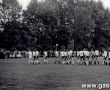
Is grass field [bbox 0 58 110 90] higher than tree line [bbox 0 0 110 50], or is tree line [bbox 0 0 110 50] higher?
tree line [bbox 0 0 110 50]

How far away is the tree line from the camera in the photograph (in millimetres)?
78625

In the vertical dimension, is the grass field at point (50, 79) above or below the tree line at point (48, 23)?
below

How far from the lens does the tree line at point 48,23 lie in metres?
78.6

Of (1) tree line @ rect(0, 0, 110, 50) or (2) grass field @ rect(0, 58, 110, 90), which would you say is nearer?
(2) grass field @ rect(0, 58, 110, 90)

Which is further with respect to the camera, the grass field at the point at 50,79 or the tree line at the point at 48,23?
the tree line at the point at 48,23

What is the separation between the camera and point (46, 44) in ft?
271

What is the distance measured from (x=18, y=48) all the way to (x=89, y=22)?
19.0 metres

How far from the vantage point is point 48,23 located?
3174 inches

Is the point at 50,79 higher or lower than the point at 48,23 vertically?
lower

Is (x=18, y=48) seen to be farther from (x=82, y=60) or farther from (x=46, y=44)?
(x=82, y=60)

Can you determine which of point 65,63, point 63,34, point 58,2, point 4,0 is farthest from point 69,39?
point 65,63

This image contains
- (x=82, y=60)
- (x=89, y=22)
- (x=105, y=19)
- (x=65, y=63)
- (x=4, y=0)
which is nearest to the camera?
(x=82, y=60)

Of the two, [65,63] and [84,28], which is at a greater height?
[84,28]

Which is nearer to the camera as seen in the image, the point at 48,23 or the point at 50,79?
the point at 50,79
